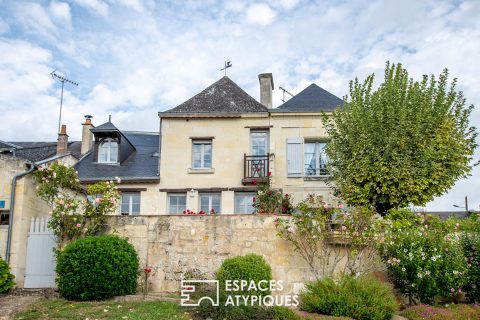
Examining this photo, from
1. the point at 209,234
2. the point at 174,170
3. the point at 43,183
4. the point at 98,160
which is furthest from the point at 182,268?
the point at 98,160

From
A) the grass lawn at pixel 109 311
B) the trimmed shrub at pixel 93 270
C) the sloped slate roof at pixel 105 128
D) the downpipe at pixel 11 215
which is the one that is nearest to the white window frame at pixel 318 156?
the sloped slate roof at pixel 105 128

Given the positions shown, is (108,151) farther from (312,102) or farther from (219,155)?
(312,102)

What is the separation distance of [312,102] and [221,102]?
3641 mm

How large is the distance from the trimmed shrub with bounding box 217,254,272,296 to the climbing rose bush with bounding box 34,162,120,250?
337cm

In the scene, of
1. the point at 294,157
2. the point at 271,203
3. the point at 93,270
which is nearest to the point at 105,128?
the point at 294,157

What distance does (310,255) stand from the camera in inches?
419

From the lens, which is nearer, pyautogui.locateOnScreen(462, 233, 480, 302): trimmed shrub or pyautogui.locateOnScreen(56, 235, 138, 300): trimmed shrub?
pyautogui.locateOnScreen(56, 235, 138, 300): trimmed shrub

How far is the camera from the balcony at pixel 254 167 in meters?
18.1

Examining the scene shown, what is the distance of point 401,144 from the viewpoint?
1222cm

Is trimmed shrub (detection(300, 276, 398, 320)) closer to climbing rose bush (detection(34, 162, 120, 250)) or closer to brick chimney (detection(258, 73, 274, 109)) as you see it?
climbing rose bush (detection(34, 162, 120, 250))

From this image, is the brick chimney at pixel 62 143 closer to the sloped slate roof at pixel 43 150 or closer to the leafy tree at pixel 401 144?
the sloped slate roof at pixel 43 150

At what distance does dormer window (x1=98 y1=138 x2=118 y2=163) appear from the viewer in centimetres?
1967

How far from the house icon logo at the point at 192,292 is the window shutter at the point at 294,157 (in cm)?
912

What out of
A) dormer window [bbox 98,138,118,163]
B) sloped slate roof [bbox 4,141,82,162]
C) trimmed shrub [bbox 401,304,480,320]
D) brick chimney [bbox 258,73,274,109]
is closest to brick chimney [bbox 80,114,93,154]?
sloped slate roof [bbox 4,141,82,162]
